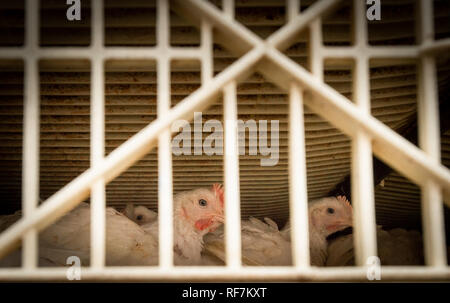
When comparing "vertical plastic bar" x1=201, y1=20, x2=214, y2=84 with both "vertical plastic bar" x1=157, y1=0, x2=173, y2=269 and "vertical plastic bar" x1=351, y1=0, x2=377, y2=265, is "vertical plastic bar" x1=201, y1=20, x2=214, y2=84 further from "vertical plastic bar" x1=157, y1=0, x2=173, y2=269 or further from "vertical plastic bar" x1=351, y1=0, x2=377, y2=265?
"vertical plastic bar" x1=351, y1=0, x2=377, y2=265

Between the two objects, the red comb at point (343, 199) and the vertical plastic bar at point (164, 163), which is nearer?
the vertical plastic bar at point (164, 163)

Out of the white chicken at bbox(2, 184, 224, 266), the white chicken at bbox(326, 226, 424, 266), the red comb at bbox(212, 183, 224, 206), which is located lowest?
the white chicken at bbox(326, 226, 424, 266)

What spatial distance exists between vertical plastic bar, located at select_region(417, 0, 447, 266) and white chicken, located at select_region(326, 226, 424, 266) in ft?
7.25

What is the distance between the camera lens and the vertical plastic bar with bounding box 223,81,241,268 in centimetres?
145

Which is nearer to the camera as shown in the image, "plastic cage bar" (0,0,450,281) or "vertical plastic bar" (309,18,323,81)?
"plastic cage bar" (0,0,450,281)

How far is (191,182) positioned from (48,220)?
2.75 metres

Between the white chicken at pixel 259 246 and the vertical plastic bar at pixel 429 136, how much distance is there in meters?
1.73

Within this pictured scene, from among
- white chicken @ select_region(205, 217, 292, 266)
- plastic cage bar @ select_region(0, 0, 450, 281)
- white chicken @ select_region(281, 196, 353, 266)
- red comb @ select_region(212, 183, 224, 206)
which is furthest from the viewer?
white chicken @ select_region(281, 196, 353, 266)

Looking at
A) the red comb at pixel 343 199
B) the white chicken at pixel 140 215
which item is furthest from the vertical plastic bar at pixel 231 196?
the red comb at pixel 343 199

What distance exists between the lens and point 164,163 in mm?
1488

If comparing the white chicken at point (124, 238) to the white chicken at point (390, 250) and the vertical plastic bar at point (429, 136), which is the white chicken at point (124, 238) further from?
the vertical plastic bar at point (429, 136)

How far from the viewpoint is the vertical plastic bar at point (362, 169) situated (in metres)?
1.48

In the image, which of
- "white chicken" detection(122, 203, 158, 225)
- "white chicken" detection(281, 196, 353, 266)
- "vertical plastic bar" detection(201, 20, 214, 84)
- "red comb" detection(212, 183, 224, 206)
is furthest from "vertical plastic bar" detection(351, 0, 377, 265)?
"white chicken" detection(122, 203, 158, 225)
